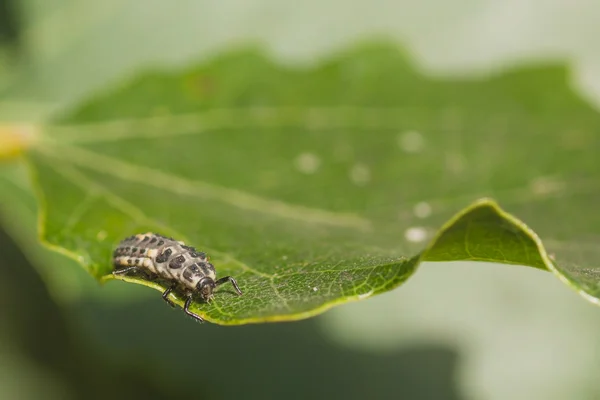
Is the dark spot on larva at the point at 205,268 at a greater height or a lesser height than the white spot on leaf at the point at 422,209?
lesser

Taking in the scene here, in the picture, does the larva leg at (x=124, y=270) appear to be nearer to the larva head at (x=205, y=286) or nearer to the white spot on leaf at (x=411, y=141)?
the larva head at (x=205, y=286)

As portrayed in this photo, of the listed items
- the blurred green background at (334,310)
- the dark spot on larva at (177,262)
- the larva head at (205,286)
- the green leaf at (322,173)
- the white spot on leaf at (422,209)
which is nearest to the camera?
the green leaf at (322,173)

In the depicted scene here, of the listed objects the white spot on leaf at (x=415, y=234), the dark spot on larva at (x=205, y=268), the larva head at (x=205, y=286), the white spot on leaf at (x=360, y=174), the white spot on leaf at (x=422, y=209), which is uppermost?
the white spot on leaf at (x=360, y=174)

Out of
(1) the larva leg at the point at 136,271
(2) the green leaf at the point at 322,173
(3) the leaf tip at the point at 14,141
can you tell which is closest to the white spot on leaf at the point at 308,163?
(2) the green leaf at the point at 322,173

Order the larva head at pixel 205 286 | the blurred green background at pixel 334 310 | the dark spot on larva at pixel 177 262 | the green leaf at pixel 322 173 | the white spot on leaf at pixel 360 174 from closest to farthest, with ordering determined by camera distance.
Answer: the green leaf at pixel 322 173 → the larva head at pixel 205 286 → the dark spot on larva at pixel 177 262 → the white spot on leaf at pixel 360 174 → the blurred green background at pixel 334 310

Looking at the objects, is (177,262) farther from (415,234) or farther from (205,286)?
(415,234)

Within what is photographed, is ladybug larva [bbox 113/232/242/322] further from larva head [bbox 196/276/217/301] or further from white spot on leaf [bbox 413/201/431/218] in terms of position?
white spot on leaf [bbox 413/201/431/218]

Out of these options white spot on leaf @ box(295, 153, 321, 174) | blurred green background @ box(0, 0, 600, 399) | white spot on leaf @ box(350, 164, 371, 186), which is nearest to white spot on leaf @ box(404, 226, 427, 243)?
white spot on leaf @ box(350, 164, 371, 186)

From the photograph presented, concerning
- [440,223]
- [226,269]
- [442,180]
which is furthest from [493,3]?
[226,269]
